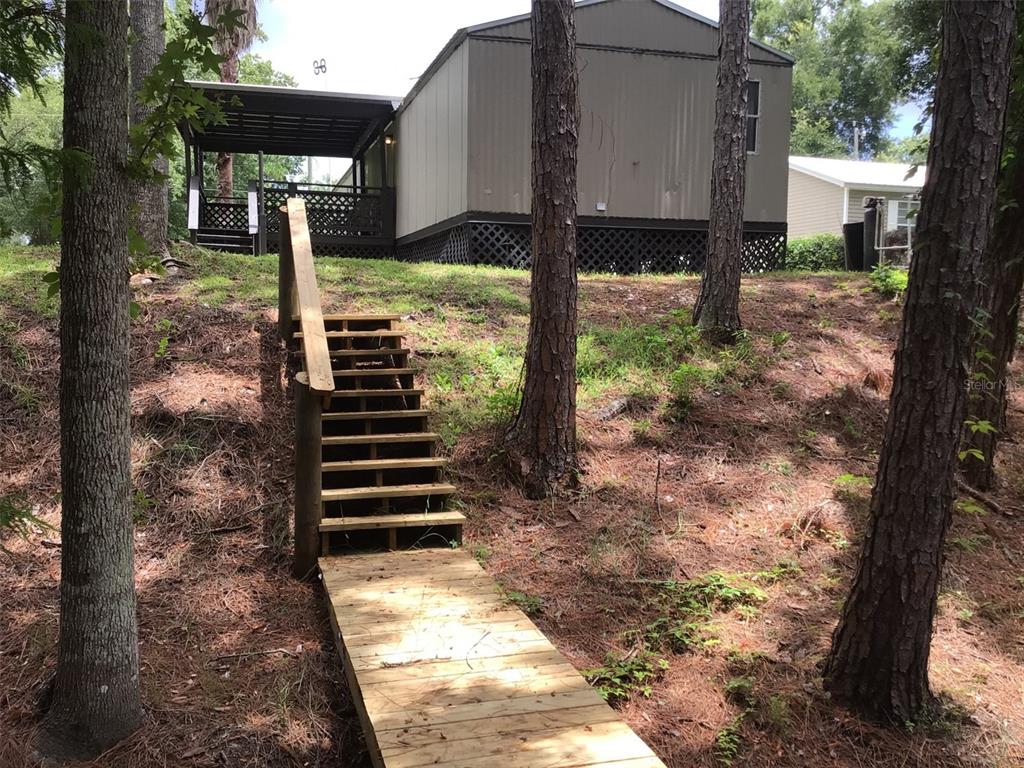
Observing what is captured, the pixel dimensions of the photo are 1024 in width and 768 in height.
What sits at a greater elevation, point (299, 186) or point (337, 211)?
point (299, 186)

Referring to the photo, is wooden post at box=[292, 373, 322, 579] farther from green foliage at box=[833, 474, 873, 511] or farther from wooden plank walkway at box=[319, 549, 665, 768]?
green foliage at box=[833, 474, 873, 511]

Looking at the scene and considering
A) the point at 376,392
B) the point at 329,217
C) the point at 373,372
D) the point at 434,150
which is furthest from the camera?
the point at 329,217

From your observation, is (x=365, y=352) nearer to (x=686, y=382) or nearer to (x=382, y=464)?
(x=382, y=464)

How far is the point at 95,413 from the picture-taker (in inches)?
109

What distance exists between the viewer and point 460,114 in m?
12.4

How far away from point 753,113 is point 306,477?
1200 cm

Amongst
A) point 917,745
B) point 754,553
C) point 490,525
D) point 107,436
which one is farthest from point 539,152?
point 917,745

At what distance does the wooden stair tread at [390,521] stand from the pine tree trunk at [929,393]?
223cm

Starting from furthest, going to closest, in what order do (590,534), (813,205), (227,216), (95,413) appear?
1. (813,205)
2. (227,216)
3. (590,534)
4. (95,413)

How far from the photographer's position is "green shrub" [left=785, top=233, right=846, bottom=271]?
729 inches

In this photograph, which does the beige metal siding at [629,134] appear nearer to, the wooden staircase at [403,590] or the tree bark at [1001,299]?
the wooden staircase at [403,590]

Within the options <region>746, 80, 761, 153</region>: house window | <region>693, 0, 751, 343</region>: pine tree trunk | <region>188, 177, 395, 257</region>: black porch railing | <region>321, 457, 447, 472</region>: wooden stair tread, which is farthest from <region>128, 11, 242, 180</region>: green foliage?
<region>746, 80, 761, 153</region>: house window

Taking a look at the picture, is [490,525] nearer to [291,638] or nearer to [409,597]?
[409,597]

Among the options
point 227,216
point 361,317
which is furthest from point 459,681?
point 227,216
